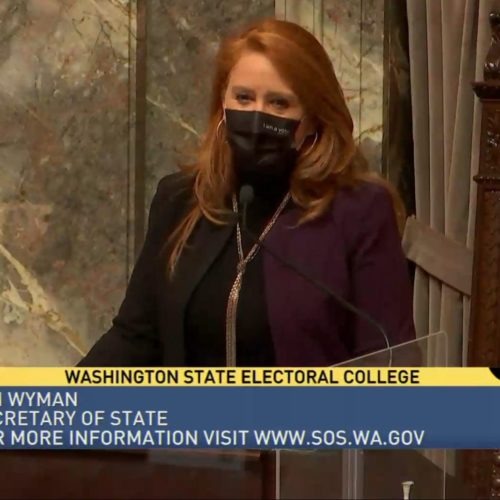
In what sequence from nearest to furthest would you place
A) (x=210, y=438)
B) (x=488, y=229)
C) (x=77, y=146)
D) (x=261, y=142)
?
1. (x=210, y=438)
2. (x=261, y=142)
3. (x=488, y=229)
4. (x=77, y=146)

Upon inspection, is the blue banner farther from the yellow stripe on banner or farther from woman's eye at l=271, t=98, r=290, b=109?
woman's eye at l=271, t=98, r=290, b=109

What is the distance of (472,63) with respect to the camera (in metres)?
2.21

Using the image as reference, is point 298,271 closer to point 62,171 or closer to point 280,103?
point 280,103

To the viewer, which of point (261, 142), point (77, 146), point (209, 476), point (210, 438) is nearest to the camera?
point (209, 476)

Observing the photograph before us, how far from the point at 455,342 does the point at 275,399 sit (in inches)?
33.5

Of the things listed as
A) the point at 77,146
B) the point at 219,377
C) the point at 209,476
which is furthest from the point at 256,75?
the point at 77,146

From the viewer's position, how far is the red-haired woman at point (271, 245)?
1.58m

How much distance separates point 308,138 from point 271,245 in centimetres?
17

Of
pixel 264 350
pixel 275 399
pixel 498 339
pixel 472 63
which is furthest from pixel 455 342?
pixel 275 399

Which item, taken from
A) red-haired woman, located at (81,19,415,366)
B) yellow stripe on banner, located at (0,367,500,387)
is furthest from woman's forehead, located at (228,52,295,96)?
yellow stripe on banner, located at (0,367,500,387)

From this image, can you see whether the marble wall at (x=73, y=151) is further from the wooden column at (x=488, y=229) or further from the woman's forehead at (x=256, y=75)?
the woman's forehead at (x=256, y=75)

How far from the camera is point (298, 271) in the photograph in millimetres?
1582

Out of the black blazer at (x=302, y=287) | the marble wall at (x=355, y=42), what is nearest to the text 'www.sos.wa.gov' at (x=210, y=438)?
the black blazer at (x=302, y=287)

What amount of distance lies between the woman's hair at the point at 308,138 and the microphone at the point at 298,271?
4 centimetres
